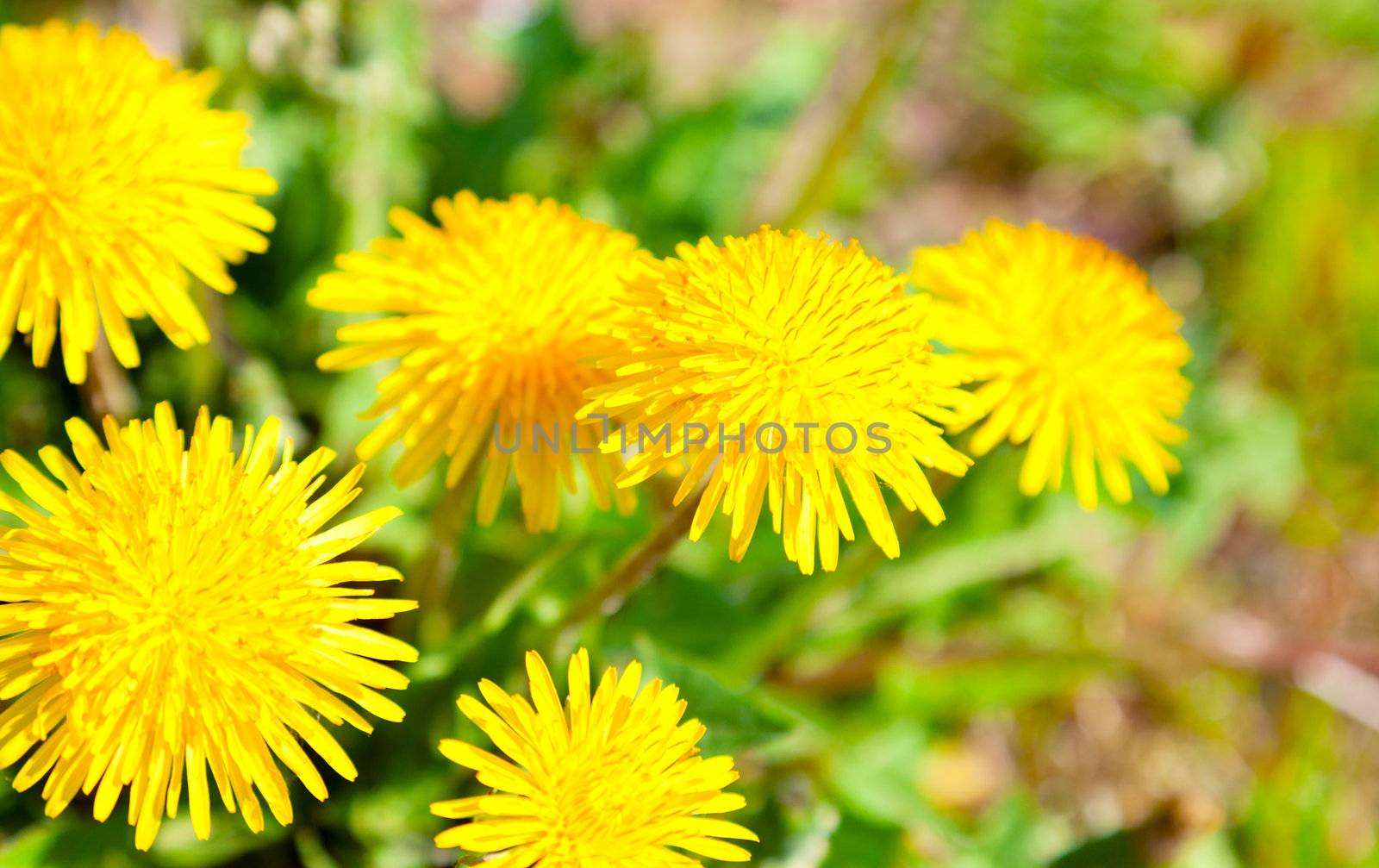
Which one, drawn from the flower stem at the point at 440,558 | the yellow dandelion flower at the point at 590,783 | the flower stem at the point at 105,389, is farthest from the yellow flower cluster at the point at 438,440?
the flower stem at the point at 105,389

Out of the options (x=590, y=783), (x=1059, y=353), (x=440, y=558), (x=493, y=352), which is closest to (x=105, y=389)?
(x=440, y=558)

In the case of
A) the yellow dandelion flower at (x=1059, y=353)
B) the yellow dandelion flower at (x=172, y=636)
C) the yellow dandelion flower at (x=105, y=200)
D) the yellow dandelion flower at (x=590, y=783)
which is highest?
the yellow dandelion flower at (x=105, y=200)

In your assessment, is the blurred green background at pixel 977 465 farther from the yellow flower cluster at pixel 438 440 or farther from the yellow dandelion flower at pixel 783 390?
the yellow dandelion flower at pixel 783 390

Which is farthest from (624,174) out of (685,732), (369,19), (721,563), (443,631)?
(685,732)

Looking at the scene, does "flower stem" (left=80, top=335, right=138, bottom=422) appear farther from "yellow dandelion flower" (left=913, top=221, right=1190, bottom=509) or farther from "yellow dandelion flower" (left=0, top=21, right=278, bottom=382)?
"yellow dandelion flower" (left=913, top=221, right=1190, bottom=509)

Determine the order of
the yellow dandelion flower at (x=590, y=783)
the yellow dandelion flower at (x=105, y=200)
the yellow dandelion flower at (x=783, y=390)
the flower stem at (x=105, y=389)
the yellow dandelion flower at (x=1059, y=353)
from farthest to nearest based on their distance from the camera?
the flower stem at (x=105, y=389), the yellow dandelion flower at (x=1059, y=353), the yellow dandelion flower at (x=105, y=200), the yellow dandelion flower at (x=783, y=390), the yellow dandelion flower at (x=590, y=783)

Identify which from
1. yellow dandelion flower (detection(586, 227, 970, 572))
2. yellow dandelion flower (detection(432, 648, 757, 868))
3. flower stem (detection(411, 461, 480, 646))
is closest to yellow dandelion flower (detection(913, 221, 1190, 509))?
yellow dandelion flower (detection(586, 227, 970, 572))
